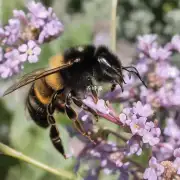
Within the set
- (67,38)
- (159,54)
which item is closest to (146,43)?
(159,54)

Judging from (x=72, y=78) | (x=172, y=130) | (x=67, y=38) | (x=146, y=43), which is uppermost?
(x=72, y=78)

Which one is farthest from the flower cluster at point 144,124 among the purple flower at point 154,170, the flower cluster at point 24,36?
the flower cluster at point 24,36

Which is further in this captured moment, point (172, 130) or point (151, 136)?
point (172, 130)

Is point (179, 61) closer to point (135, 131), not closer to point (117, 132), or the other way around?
point (117, 132)

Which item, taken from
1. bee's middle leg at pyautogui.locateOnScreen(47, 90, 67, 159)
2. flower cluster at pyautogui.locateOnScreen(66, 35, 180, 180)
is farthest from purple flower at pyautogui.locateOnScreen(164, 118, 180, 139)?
bee's middle leg at pyautogui.locateOnScreen(47, 90, 67, 159)

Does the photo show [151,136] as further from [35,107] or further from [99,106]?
[35,107]

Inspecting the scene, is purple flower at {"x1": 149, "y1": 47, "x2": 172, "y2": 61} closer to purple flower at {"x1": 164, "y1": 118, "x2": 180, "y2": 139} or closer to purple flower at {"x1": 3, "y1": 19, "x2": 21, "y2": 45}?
purple flower at {"x1": 164, "y1": 118, "x2": 180, "y2": 139}

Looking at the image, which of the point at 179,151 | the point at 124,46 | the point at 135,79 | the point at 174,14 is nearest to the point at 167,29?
the point at 174,14
